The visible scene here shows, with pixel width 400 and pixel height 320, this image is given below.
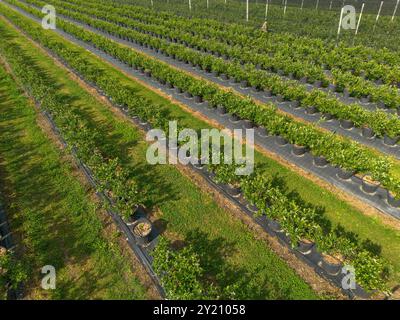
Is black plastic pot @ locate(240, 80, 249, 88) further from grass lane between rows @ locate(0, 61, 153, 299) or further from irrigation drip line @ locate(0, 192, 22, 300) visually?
irrigation drip line @ locate(0, 192, 22, 300)

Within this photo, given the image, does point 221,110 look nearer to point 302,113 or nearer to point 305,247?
point 302,113

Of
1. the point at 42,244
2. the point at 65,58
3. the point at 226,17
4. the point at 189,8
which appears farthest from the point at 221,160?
the point at 189,8

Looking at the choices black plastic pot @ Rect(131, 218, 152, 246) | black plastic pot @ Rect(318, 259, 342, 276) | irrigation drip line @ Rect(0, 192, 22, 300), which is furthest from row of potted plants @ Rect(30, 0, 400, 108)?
irrigation drip line @ Rect(0, 192, 22, 300)

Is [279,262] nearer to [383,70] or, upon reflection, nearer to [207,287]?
[207,287]

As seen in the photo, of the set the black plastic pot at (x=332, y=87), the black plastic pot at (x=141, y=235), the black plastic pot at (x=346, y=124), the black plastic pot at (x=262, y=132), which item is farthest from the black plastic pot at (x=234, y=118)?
the black plastic pot at (x=141, y=235)

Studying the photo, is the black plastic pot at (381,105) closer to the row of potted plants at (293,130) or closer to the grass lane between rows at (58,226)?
the row of potted plants at (293,130)

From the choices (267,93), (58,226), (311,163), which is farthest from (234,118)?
(58,226)

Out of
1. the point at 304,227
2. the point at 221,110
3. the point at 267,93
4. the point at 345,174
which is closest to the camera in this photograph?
the point at 304,227
